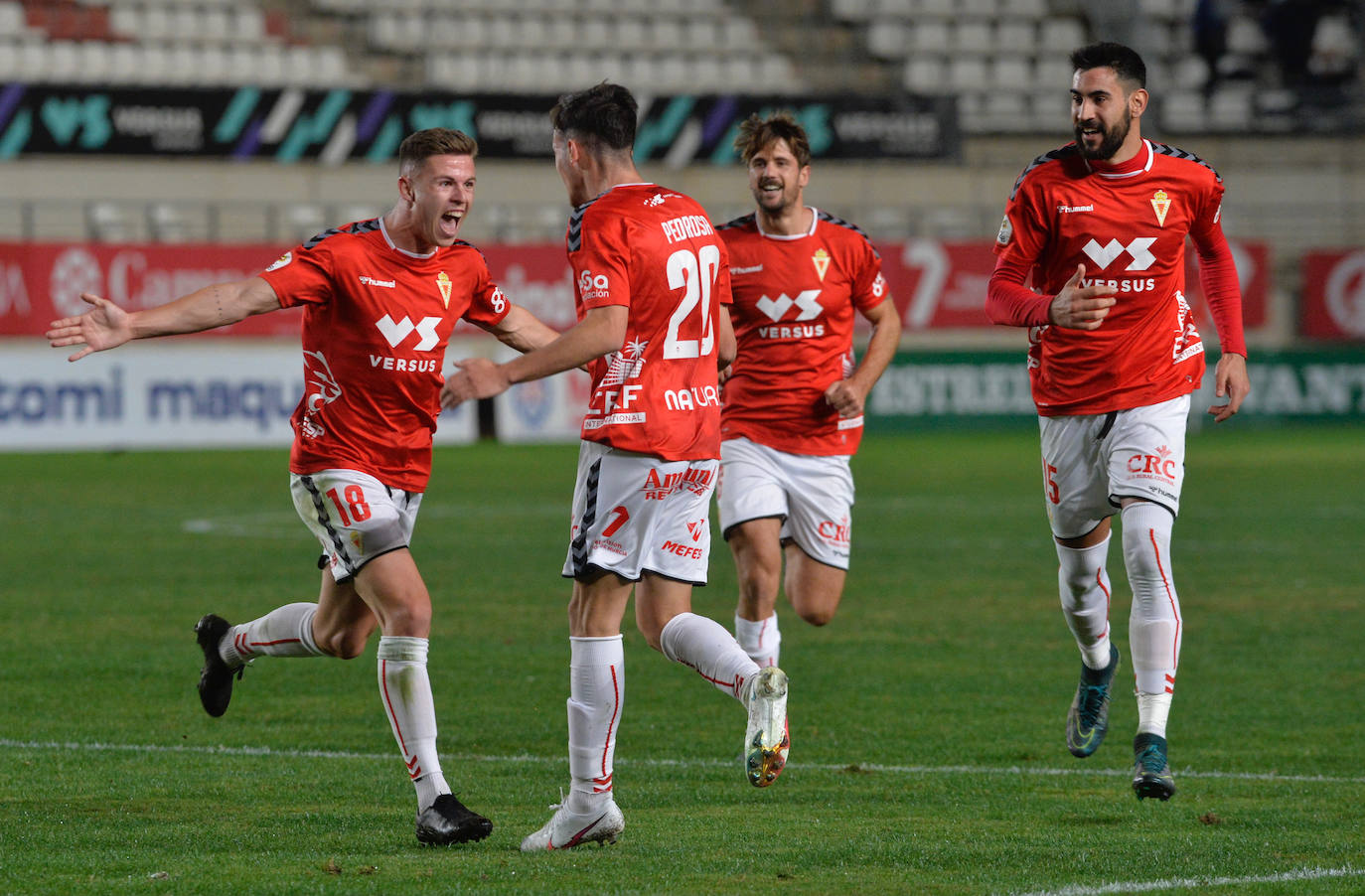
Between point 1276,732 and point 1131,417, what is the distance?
6.65ft

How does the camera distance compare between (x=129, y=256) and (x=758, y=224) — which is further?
(x=129, y=256)

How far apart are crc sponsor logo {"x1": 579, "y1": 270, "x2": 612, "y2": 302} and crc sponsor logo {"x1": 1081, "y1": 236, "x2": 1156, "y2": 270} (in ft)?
7.72

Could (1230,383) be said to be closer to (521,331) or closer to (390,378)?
(521,331)

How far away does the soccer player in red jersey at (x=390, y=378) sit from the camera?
6.14m

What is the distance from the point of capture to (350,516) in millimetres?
6352

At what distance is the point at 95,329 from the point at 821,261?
4.12 meters

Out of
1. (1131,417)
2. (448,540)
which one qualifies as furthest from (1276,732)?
(448,540)

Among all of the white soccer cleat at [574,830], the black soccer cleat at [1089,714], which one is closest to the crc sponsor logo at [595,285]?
the white soccer cleat at [574,830]

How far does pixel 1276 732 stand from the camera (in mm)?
8508

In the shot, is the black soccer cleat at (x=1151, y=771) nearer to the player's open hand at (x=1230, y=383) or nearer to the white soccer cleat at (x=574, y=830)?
the player's open hand at (x=1230, y=383)

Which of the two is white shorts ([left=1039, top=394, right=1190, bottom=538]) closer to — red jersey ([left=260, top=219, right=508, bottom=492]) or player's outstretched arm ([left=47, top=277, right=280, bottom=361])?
red jersey ([left=260, top=219, right=508, bottom=492])

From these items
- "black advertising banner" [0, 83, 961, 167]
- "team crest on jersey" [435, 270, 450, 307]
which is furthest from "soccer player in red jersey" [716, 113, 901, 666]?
"black advertising banner" [0, 83, 961, 167]

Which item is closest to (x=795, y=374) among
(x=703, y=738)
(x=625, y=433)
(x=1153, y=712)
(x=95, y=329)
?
(x=703, y=738)

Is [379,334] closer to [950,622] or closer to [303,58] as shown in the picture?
[950,622]
